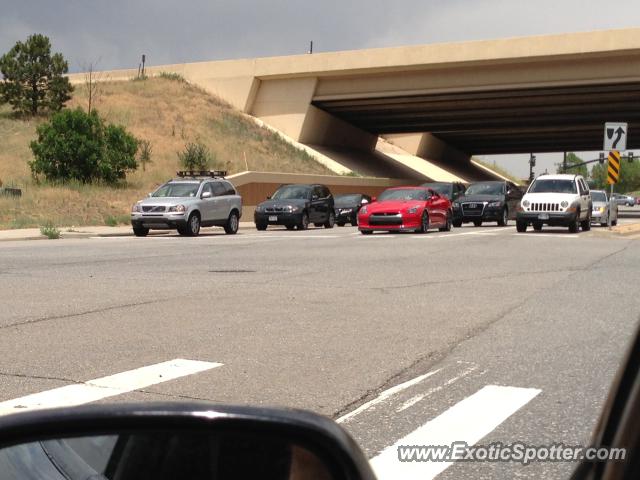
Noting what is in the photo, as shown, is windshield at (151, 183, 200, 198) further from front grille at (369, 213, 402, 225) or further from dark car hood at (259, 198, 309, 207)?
front grille at (369, 213, 402, 225)

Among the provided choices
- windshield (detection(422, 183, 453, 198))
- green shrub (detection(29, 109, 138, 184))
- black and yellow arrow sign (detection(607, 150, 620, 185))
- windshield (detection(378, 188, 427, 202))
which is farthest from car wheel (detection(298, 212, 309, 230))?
green shrub (detection(29, 109, 138, 184))

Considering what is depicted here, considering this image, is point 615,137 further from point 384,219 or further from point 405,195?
point 384,219

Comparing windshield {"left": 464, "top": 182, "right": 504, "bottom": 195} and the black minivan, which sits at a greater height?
windshield {"left": 464, "top": 182, "right": 504, "bottom": 195}

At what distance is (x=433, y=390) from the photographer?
6422 mm

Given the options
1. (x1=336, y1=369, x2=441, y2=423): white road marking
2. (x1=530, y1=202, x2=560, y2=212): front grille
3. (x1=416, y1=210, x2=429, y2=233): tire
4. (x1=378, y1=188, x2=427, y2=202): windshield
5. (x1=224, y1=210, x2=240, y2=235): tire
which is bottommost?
(x1=336, y1=369, x2=441, y2=423): white road marking

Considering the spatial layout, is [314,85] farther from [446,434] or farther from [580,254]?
[446,434]

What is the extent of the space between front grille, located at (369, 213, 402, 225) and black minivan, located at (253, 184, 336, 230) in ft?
19.5

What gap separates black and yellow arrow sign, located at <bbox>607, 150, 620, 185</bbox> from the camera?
2716 cm

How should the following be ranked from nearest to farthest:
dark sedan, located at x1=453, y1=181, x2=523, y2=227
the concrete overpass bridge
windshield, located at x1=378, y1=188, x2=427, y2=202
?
1. windshield, located at x1=378, y1=188, x2=427, y2=202
2. dark sedan, located at x1=453, y1=181, x2=523, y2=227
3. the concrete overpass bridge

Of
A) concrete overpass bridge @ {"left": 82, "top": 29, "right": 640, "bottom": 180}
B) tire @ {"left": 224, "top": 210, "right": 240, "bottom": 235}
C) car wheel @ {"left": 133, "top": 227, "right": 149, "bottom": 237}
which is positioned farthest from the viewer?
concrete overpass bridge @ {"left": 82, "top": 29, "right": 640, "bottom": 180}

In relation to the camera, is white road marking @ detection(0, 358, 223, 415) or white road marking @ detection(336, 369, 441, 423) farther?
white road marking @ detection(0, 358, 223, 415)

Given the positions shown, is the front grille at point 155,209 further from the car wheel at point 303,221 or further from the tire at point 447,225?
the tire at point 447,225

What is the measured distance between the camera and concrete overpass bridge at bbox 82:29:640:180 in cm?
5197

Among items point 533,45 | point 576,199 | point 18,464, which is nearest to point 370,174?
point 533,45
